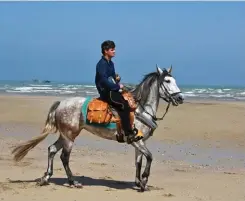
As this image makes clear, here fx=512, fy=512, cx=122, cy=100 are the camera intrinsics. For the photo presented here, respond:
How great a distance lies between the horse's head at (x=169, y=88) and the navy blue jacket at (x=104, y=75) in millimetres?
890

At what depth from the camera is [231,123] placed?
20.7 m

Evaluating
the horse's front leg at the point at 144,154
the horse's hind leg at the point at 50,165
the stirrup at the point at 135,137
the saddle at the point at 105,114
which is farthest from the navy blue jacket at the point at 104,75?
the horse's hind leg at the point at 50,165

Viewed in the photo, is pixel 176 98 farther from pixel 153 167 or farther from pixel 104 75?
pixel 153 167

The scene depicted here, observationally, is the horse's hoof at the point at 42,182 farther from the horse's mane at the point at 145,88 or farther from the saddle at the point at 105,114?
the horse's mane at the point at 145,88

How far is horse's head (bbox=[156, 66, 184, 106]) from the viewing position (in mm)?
8883

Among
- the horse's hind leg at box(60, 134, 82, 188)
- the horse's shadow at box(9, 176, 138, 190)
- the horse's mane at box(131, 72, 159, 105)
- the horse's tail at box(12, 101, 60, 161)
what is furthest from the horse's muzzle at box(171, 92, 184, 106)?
the horse's tail at box(12, 101, 60, 161)

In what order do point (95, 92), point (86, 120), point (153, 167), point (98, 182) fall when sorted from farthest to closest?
point (95, 92) < point (153, 167) < point (98, 182) < point (86, 120)

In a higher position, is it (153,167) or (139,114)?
(139,114)

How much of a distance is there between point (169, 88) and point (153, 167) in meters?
3.06

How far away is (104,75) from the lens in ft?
27.8

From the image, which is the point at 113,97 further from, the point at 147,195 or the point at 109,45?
the point at 147,195

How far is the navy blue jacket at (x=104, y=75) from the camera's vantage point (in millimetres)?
8445

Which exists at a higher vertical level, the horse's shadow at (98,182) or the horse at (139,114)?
the horse at (139,114)

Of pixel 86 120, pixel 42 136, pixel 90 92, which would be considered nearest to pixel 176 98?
pixel 86 120
